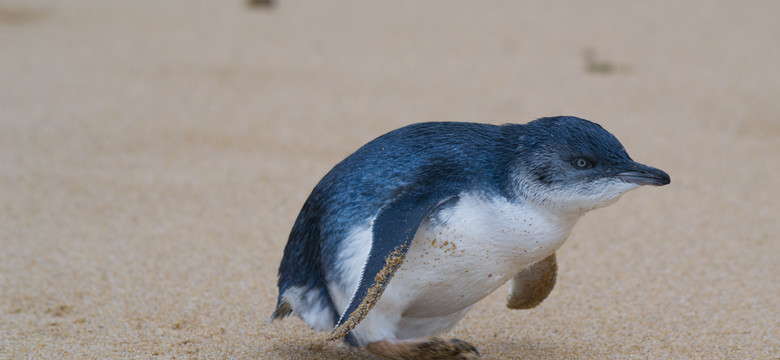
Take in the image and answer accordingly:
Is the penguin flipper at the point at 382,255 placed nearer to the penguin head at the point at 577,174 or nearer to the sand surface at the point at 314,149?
the penguin head at the point at 577,174

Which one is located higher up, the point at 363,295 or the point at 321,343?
the point at 363,295

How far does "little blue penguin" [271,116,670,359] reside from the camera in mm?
2385

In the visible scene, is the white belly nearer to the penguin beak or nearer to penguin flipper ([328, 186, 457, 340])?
penguin flipper ([328, 186, 457, 340])

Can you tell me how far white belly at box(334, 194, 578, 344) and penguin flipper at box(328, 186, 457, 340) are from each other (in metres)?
0.08

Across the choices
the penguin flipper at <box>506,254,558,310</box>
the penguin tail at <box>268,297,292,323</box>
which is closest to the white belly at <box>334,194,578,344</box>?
the penguin tail at <box>268,297,292,323</box>

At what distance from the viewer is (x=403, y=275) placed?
248 centimetres

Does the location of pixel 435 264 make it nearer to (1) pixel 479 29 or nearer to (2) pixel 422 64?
(2) pixel 422 64

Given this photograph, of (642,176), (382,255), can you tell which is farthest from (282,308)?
(642,176)

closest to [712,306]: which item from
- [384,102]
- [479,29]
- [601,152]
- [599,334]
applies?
[599,334]

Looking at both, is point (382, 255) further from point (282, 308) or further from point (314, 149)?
point (314, 149)

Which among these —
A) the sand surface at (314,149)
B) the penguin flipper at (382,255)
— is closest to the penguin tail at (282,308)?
the sand surface at (314,149)

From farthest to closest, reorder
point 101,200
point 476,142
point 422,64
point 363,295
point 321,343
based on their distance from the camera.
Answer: point 422,64 → point 101,200 → point 321,343 → point 476,142 → point 363,295

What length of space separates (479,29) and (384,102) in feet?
7.48

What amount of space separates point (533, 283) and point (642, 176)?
2.29 feet
